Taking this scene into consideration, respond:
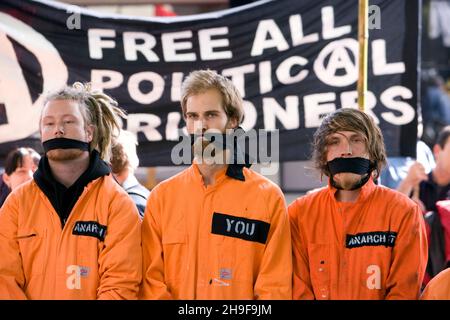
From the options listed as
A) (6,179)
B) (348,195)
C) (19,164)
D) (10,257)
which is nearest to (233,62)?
(19,164)

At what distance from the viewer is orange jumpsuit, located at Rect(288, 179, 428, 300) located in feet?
15.2

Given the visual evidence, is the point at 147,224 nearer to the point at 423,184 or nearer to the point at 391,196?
the point at 391,196

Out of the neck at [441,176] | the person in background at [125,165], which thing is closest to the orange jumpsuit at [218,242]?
the person in background at [125,165]

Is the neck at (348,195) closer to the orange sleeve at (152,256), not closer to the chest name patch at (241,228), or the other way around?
the chest name patch at (241,228)

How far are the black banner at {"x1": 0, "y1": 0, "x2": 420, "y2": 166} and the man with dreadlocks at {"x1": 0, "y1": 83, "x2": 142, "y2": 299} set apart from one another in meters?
1.81

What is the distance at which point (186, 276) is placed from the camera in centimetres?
456

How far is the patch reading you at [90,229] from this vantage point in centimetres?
459

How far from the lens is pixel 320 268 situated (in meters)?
4.69

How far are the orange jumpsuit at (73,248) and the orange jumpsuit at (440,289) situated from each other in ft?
4.45

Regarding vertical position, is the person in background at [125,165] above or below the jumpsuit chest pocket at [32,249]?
above

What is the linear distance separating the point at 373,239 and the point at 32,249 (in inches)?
63.8
